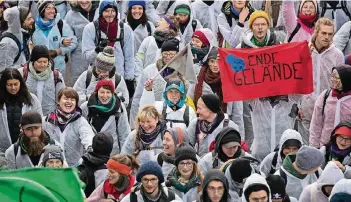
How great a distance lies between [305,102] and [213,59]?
3.91 feet

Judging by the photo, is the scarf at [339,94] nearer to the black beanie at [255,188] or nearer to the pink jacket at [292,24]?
the pink jacket at [292,24]

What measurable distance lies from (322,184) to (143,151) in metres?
2.35

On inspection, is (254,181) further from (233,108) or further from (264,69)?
(233,108)

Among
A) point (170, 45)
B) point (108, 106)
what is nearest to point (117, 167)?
point (108, 106)

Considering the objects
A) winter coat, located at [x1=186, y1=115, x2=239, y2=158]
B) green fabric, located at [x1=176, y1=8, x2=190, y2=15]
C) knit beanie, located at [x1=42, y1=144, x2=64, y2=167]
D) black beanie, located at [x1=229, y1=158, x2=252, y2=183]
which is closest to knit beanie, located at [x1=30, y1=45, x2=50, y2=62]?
winter coat, located at [x1=186, y1=115, x2=239, y2=158]

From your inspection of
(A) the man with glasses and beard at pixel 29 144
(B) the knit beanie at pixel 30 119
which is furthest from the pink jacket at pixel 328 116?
(B) the knit beanie at pixel 30 119

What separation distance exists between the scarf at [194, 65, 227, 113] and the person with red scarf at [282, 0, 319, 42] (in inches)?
58.6

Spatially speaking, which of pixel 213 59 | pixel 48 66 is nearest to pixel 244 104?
pixel 213 59

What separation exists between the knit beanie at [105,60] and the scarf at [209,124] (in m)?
1.98

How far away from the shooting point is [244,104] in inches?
803

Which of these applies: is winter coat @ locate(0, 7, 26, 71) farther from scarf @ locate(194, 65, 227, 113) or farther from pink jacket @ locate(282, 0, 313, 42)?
pink jacket @ locate(282, 0, 313, 42)

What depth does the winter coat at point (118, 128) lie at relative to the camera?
18.8m

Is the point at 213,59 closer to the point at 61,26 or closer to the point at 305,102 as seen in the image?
the point at 305,102

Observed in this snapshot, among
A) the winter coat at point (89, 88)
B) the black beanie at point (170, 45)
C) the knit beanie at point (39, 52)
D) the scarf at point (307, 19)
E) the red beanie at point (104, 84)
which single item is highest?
the scarf at point (307, 19)
